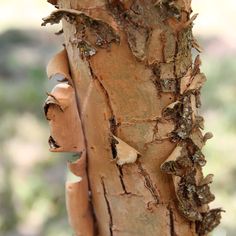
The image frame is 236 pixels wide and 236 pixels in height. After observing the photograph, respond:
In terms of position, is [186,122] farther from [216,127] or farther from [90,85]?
[216,127]

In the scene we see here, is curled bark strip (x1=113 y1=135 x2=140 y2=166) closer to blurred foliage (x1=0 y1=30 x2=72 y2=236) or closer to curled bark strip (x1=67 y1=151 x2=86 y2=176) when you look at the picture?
curled bark strip (x1=67 y1=151 x2=86 y2=176)

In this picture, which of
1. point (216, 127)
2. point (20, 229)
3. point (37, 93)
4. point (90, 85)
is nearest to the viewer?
point (90, 85)

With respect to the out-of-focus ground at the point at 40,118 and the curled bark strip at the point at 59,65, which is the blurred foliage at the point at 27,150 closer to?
the out-of-focus ground at the point at 40,118

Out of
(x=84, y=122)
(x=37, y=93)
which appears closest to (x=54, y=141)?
(x=84, y=122)

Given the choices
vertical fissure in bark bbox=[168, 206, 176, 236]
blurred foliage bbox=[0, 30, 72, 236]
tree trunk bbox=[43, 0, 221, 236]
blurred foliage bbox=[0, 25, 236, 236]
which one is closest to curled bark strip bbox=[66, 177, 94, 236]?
tree trunk bbox=[43, 0, 221, 236]

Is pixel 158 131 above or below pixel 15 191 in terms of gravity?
below

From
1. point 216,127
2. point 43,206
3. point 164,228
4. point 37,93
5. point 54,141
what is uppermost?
point 37,93

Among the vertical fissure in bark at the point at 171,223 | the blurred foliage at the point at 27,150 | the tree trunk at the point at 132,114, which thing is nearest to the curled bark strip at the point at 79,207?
the tree trunk at the point at 132,114

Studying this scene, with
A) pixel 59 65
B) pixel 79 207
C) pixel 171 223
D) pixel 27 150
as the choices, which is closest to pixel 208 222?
pixel 171 223
